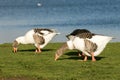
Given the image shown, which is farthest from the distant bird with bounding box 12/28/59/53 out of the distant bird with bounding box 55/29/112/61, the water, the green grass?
the water

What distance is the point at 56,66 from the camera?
997 inches

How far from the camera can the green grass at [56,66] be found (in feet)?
73.5

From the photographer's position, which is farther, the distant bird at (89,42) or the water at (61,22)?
the water at (61,22)

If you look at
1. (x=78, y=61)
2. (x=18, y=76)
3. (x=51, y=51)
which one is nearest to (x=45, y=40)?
(x=51, y=51)

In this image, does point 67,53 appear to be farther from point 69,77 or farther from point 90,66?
point 69,77

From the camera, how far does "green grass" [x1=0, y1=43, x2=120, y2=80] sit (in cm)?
2239

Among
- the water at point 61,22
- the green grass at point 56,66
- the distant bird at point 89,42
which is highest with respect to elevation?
the water at point 61,22

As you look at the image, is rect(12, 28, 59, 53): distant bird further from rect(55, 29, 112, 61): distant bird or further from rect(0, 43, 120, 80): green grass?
rect(55, 29, 112, 61): distant bird

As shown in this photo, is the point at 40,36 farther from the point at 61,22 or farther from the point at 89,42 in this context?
the point at 61,22

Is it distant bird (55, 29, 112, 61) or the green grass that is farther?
distant bird (55, 29, 112, 61)

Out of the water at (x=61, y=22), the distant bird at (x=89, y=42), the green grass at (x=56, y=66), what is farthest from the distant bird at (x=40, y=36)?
the water at (x=61, y=22)

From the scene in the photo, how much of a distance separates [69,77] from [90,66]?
3.03m

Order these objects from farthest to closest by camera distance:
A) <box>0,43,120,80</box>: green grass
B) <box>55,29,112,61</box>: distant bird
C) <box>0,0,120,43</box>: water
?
<box>0,0,120,43</box>: water → <box>55,29,112,61</box>: distant bird → <box>0,43,120,80</box>: green grass

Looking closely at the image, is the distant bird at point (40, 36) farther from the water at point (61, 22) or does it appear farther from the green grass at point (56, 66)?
the water at point (61, 22)
